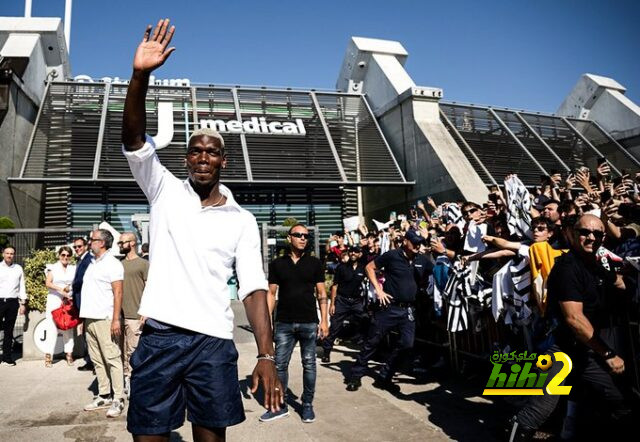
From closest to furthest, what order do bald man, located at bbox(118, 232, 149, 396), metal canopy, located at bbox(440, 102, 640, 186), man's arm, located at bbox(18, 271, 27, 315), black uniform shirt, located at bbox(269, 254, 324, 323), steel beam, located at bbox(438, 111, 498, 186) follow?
black uniform shirt, located at bbox(269, 254, 324, 323) → bald man, located at bbox(118, 232, 149, 396) → man's arm, located at bbox(18, 271, 27, 315) → steel beam, located at bbox(438, 111, 498, 186) → metal canopy, located at bbox(440, 102, 640, 186)

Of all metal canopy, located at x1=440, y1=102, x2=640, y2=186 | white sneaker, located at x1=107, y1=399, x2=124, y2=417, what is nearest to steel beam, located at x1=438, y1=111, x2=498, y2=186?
metal canopy, located at x1=440, y1=102, x2=640, y2=186

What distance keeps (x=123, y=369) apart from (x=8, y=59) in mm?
13670

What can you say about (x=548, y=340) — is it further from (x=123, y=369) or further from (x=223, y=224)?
(x=123, y=369)

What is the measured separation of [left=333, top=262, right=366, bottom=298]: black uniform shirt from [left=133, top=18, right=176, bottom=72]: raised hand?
6483 millimetres

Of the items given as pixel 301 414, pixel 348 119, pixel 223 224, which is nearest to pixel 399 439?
pixel 301 414

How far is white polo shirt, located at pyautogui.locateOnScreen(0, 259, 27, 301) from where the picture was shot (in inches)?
302

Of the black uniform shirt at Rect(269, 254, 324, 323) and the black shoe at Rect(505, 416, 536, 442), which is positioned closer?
the black shoe at Rect(505, 416, 536, 442)

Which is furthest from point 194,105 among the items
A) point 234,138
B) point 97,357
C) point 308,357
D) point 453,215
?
point 308,357

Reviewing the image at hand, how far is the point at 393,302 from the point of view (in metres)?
6.08

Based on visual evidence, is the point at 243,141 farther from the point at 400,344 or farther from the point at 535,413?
the point at 535,413

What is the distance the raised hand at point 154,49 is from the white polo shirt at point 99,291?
370cm

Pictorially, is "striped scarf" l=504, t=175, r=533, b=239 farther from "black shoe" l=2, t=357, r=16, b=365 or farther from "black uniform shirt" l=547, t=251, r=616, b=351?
"black shoe" l=2, t=357, r=16, b=365

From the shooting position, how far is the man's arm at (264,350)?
2061 mm

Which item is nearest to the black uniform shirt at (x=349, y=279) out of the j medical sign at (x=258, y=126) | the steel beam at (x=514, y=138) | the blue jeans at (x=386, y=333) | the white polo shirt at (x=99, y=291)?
the blue jeans at (x=386, y=333)
